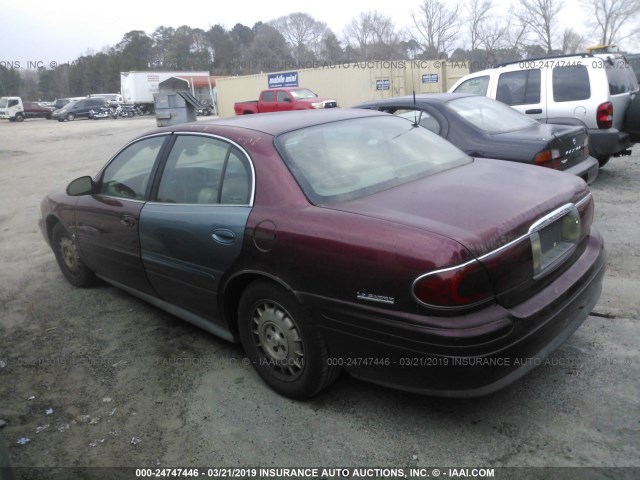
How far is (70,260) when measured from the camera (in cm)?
508

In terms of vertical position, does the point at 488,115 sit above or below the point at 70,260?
above

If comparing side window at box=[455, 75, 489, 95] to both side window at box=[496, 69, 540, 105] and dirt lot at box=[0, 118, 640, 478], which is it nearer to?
side window at box=[496, 69, 540, 105]

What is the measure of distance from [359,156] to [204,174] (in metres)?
0.99

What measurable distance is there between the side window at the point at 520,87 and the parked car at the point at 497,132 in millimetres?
1563

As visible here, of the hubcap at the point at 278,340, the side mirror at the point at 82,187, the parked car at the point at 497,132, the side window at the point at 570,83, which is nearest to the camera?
the hubcap at the point at 278,340

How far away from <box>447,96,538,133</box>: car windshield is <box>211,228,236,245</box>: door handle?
12.2 ft

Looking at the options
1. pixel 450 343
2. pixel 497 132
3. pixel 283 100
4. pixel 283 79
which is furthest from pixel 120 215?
pixel 283 79

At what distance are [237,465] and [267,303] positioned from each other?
0.84 metres

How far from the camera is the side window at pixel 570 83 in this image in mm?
7371

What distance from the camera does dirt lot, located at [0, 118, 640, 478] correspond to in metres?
2.63

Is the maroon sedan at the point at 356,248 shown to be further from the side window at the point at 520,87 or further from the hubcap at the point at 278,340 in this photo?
the side window at the point at 520,87

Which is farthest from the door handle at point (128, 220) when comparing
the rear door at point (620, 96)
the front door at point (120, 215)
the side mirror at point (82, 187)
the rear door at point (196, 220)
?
the rear door at point (620, 96)

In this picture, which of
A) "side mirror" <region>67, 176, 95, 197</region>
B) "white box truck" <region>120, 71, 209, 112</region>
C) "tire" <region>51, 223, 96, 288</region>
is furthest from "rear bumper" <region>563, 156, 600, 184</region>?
"white box truck" <region>120, 71, 209, 112</region>

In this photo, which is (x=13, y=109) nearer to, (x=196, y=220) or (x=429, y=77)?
(x=429, y=77)
